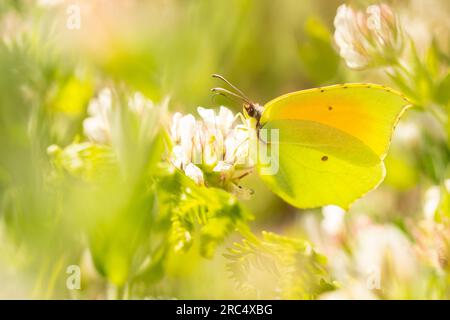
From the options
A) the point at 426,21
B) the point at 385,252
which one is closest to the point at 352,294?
the point at 385,252

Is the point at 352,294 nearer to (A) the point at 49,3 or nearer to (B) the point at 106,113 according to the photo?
(B) the point at 106,113

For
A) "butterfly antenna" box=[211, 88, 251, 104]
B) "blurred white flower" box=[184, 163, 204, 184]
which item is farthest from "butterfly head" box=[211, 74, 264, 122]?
"blurred white flower" box=[184, 163, 204, 184]

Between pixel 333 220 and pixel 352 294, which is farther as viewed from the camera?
pixel 333 220

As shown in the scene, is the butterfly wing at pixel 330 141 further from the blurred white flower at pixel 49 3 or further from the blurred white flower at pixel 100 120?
the blurred white flower at pixel 49 3

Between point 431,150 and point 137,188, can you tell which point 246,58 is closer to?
point 431,150

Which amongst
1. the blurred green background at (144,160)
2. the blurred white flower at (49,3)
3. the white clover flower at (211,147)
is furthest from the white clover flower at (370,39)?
the blurred white flower at (49,3)

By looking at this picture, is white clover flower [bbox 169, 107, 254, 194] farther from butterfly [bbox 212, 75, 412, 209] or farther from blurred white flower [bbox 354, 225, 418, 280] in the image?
blurred white flower [bbox 354, 225, 418, 280]

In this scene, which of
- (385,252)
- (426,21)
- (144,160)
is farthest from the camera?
(426,21)
